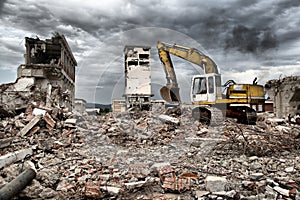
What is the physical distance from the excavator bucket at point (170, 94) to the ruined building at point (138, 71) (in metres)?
3.43

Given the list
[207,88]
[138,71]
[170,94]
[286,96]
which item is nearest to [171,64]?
[170,94]

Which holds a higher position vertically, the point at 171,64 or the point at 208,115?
the point at 171,64

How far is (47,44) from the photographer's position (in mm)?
16531

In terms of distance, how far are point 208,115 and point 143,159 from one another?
3.67 m

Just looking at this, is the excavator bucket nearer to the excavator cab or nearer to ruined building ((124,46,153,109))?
the excavator cab

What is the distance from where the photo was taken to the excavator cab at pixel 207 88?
27.2ft

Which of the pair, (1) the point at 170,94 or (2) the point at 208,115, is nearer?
(2) the point at 208,115

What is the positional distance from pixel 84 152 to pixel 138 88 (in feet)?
27.4

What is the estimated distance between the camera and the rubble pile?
4.02 m

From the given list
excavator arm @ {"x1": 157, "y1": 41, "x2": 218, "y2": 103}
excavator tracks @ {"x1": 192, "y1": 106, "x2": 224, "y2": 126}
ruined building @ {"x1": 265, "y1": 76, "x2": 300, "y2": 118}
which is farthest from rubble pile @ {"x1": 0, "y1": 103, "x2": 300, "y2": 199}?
ruined building @ {"x1": 265, "y1": 76, "x2": 300, "y2": 118}

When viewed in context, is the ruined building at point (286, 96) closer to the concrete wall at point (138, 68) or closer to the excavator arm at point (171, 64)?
the excavator arm at point (171, 64)

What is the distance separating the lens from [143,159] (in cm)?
548

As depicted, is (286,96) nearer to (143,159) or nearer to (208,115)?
(208,115)

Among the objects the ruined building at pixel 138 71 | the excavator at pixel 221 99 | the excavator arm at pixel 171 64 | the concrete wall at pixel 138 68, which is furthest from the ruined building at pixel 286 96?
the concrete wall at pixel 138 68
